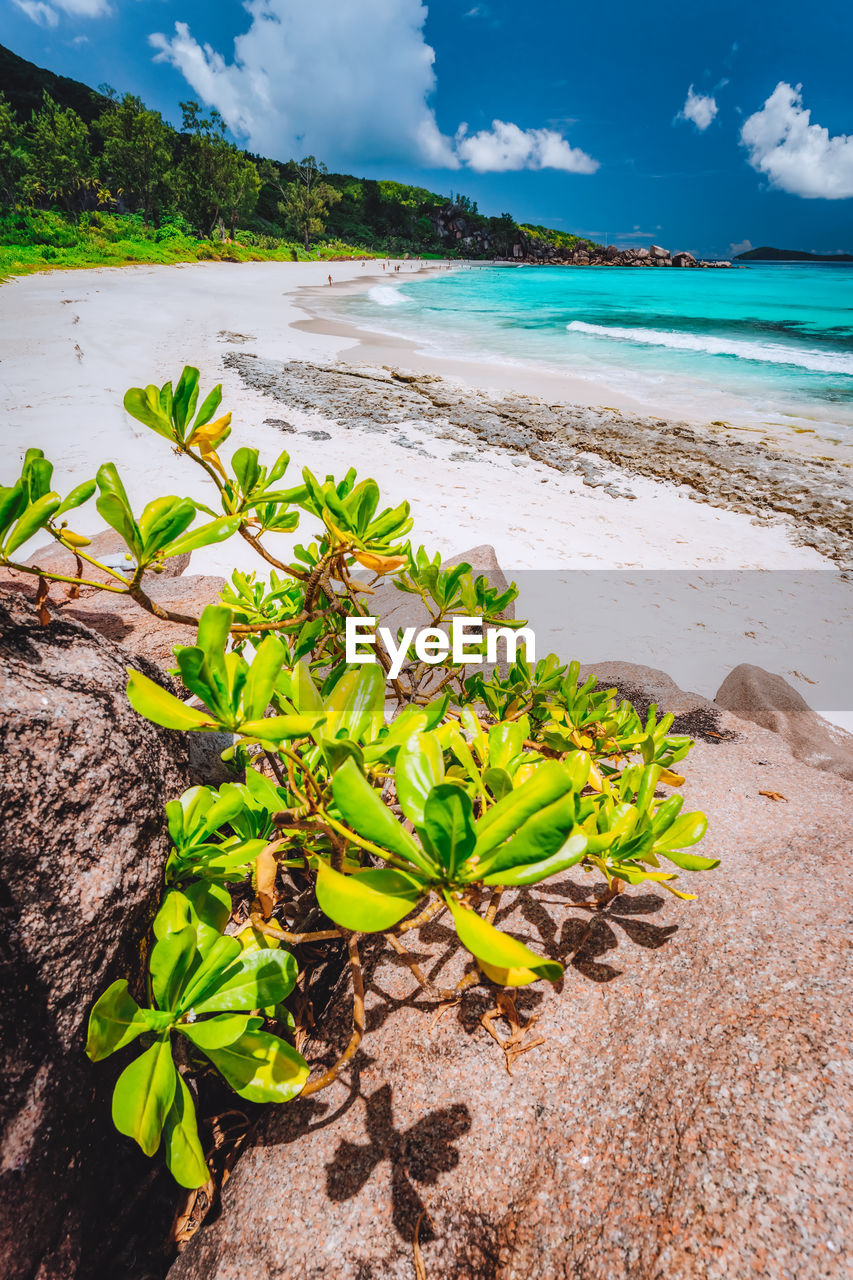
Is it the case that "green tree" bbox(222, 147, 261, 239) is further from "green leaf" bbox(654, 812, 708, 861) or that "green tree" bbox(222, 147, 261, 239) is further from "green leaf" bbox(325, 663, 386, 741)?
"green leaf" bbox(654, 812, 708, 861)

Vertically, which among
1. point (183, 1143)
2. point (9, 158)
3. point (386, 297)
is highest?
point (9, 158)

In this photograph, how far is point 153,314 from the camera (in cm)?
1218

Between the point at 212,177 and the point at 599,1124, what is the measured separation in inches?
2016

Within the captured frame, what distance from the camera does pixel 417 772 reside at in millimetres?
612

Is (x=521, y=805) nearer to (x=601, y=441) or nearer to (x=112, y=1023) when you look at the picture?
(x=112, y=1023)

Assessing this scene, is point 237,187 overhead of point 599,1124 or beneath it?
overhead

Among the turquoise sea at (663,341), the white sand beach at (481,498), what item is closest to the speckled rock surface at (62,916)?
the white sand beach at (481,498)

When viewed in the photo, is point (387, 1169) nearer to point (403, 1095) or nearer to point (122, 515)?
point (403, 1095)

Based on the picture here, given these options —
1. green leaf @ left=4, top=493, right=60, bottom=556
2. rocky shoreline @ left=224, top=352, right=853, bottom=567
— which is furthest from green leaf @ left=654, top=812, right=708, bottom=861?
rocky shoreline @ left=224, top=352, right=853, bottom=567

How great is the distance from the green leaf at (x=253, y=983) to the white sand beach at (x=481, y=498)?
2.68 meters

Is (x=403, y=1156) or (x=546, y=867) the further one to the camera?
(x=403, y=1156)

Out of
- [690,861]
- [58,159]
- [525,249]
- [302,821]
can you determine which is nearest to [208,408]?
[302,821]

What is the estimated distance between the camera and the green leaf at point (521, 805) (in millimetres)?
518

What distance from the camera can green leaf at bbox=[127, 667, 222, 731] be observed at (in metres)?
0.60
